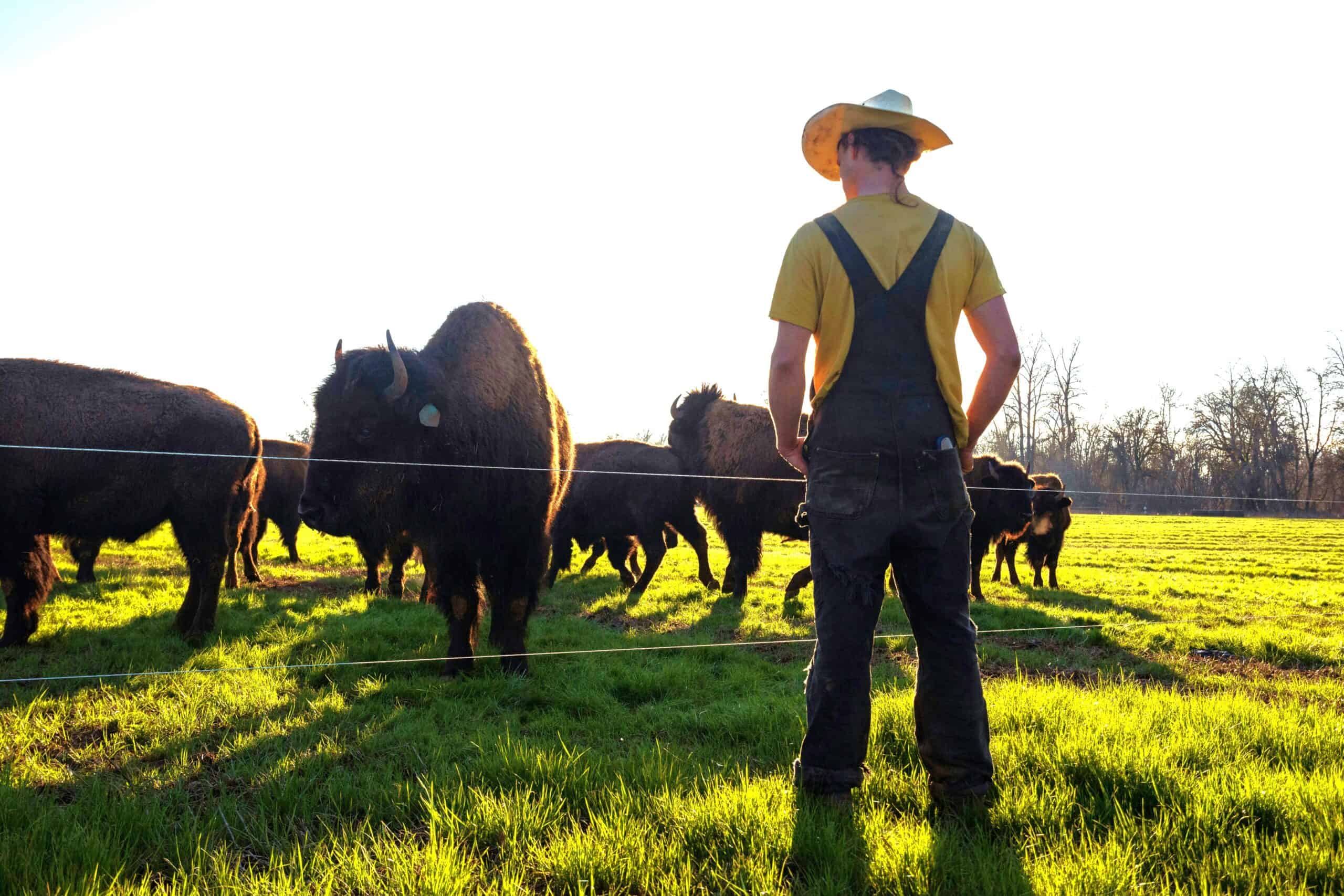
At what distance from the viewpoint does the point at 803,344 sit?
2.95 m

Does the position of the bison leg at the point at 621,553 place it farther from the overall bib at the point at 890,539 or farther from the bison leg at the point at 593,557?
the overall bib at the point at 890,539

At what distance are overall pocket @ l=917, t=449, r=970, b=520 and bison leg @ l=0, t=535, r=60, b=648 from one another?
7.23m

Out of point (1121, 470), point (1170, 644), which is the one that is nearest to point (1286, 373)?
point (1121, 470)

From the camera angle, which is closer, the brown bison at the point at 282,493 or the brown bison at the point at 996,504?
the brown bison at the point at 996,504

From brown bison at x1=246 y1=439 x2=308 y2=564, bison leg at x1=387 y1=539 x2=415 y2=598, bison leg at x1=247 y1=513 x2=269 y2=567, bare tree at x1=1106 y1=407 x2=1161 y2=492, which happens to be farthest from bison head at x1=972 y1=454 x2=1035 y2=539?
bare tree at x1=1106 y1=407 x2=1161 y2=492

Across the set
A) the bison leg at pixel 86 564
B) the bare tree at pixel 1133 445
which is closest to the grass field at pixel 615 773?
the bison leg at pixel 86 564

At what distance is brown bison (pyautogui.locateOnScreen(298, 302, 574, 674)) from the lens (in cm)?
533

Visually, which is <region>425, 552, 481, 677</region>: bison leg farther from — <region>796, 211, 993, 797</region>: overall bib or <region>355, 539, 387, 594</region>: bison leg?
<region>796, 211, 993, 797</region>: overall bib

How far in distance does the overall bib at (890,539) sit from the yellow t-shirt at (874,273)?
0.03 metres

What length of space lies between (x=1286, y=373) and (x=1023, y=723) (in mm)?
73057

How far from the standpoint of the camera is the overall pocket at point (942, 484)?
2.85 metres

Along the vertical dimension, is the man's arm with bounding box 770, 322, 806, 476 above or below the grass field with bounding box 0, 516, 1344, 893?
above

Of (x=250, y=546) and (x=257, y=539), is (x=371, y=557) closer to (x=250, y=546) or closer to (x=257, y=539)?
(x=250, y=546)

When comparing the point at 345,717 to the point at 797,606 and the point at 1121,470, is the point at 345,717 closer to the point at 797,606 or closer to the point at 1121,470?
the point at 797,606
